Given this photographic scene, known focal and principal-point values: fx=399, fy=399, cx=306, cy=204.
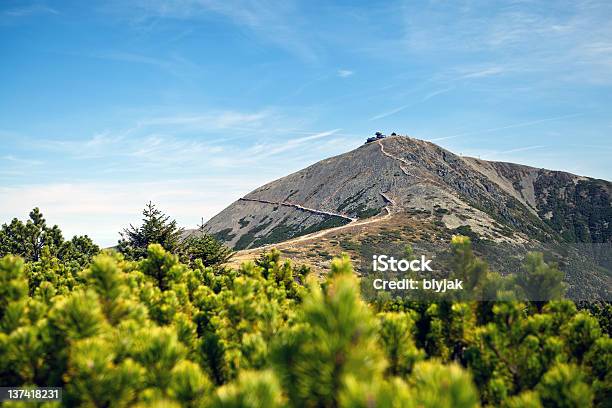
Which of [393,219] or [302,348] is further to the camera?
[393,219]

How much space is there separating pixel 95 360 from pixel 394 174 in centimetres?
18167

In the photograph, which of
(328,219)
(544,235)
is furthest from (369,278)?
(544,235)

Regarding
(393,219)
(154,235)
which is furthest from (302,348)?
(393,219)

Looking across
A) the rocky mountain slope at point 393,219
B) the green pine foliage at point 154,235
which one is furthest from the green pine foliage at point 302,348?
the rocky mountain slope at point 393,219

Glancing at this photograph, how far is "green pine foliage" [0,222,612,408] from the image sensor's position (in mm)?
4395

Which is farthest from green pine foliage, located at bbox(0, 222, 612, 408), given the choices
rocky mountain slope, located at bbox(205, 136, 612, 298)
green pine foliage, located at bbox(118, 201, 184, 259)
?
rocky mountain slope, located at bbox(205, 136, 612, 298)

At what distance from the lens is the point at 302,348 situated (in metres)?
4.82

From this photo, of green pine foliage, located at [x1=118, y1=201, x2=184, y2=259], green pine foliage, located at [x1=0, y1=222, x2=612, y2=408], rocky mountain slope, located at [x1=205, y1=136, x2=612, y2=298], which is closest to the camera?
green pine foliage, located at [x1=0, y1=222, x2=612, y2=408]

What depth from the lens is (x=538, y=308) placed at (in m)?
9.62

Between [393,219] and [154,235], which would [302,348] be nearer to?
[154,235]

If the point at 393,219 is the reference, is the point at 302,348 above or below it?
below

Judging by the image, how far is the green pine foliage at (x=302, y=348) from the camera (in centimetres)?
439

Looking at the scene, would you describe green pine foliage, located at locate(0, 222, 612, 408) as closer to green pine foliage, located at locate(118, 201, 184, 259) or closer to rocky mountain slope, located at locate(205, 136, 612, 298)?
green pine foliage, located at locate(118, 201, 184, 259)

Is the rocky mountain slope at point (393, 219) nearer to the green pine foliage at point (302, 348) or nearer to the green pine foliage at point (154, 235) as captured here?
the green pine foliage at point (154, 235)
